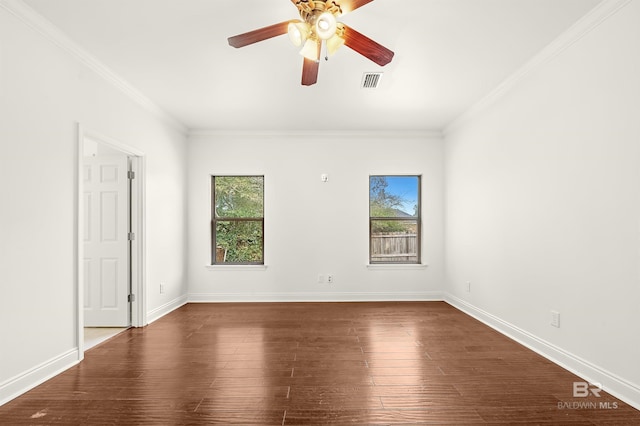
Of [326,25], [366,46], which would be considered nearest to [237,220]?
[366,46]

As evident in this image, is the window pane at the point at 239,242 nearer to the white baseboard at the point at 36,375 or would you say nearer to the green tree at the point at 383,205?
the green tree at the point at 383,205

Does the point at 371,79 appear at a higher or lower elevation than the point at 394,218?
higher

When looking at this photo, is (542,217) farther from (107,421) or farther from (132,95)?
(132,95)

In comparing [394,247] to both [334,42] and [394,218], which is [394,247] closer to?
[394,218]

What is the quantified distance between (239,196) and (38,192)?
3230 mm

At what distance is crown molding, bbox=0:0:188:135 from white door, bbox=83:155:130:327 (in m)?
0.74

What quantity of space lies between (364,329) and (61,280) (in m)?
2.94

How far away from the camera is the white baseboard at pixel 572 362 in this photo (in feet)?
7.82

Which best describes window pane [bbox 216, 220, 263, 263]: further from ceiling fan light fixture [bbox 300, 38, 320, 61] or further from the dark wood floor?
ceiling fan light fixture [bbox 300, 38, 320, 61]

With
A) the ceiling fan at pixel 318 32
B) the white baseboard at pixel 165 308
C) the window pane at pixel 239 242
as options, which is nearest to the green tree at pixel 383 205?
the window pane at pixel 239 242

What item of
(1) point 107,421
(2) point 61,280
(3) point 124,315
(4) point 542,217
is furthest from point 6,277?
(4) point 542,217

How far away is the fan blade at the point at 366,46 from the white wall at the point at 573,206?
1.60m

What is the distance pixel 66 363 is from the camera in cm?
297

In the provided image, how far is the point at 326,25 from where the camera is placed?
206 centimetres
